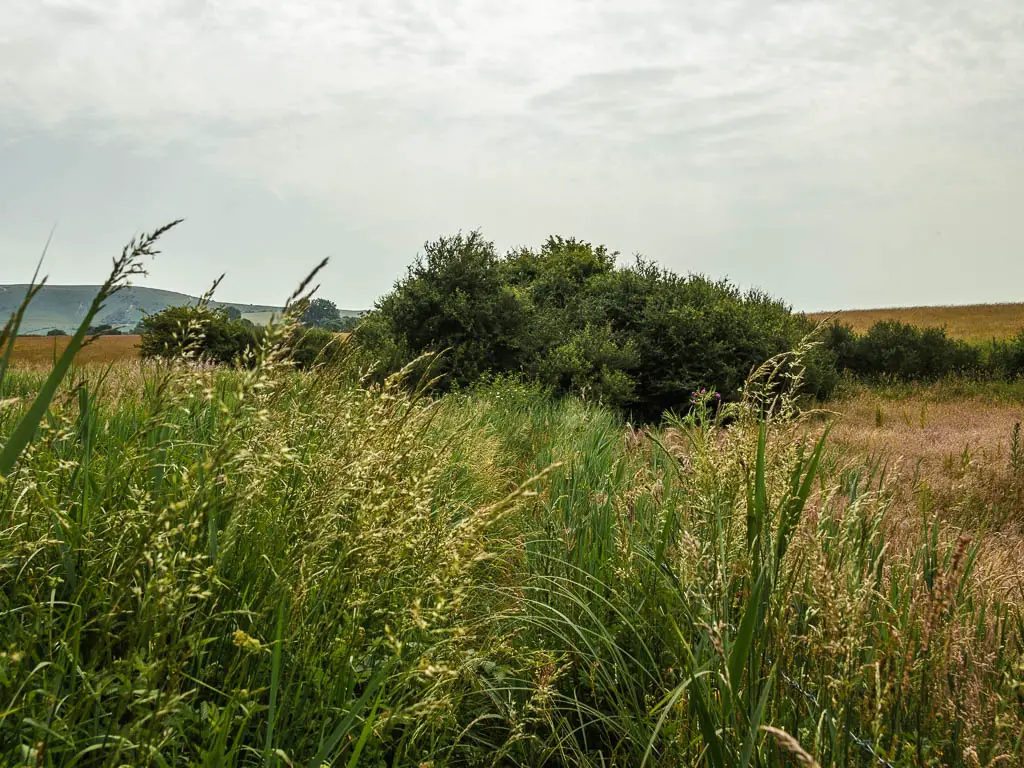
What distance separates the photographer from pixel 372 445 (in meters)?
2.14

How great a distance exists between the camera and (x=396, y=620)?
1783 millimetres

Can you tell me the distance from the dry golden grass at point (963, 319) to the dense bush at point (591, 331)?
14.2 metres

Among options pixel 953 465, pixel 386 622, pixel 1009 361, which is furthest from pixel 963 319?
pixel 386 622

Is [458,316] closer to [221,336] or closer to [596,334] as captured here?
[596,334]

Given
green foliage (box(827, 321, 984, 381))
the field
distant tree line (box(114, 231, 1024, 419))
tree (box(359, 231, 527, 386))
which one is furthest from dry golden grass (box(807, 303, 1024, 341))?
the field

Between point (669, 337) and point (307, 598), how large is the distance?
14.0m

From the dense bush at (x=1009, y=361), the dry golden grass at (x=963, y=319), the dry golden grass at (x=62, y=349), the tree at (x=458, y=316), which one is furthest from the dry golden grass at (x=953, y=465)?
the dry golden grass at (x=963, y=319)

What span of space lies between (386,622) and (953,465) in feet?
31.1

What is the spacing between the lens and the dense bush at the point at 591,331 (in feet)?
42.8

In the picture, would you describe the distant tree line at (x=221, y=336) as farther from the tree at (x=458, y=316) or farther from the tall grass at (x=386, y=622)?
the tree at (x=458, y=316)

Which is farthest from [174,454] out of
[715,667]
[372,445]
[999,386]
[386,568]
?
[999,386]

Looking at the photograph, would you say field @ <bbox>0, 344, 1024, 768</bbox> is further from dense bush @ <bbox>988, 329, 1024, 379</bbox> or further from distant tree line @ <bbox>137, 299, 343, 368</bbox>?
dense bush @ <bbox>988, 329, 1024, 379</bbox>

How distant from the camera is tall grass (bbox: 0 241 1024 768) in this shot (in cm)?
138

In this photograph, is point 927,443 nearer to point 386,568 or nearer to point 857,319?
point 386,568
